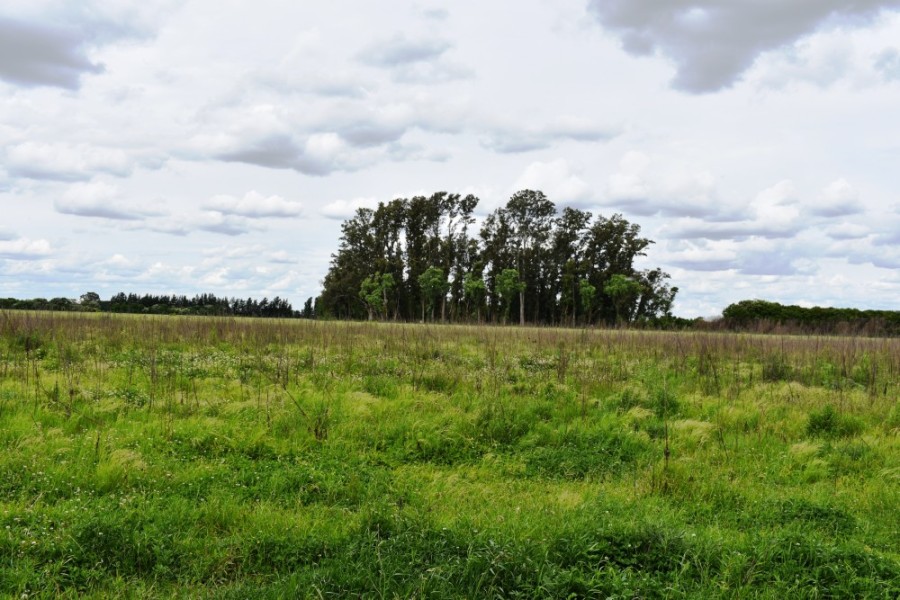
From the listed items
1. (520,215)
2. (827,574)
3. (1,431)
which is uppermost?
(520,215)

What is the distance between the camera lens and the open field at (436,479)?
4320mm

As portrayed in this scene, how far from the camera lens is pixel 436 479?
6621 mm

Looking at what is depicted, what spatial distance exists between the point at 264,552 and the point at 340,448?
109 inches

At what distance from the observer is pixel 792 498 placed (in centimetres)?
616

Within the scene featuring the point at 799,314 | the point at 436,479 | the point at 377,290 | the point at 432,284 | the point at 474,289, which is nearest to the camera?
the point at 436,479

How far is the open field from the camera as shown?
4320 mm

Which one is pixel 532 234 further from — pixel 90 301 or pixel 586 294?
pixel 90 301

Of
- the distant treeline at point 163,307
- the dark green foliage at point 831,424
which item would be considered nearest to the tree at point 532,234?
the distant treeline at point 163,307

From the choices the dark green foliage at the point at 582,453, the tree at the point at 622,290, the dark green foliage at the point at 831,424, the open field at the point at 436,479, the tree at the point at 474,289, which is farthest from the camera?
the tree at the point at 474,289

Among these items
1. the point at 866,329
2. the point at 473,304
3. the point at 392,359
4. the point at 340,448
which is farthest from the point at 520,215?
the point at 340,448

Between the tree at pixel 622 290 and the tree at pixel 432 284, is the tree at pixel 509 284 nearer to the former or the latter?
the tree at pixel 432 284

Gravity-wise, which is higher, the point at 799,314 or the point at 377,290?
the point at 377,290

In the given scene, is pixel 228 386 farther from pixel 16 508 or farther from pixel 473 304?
pixel 473 304

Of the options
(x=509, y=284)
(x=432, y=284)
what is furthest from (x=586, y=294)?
(x=432, y=284)
